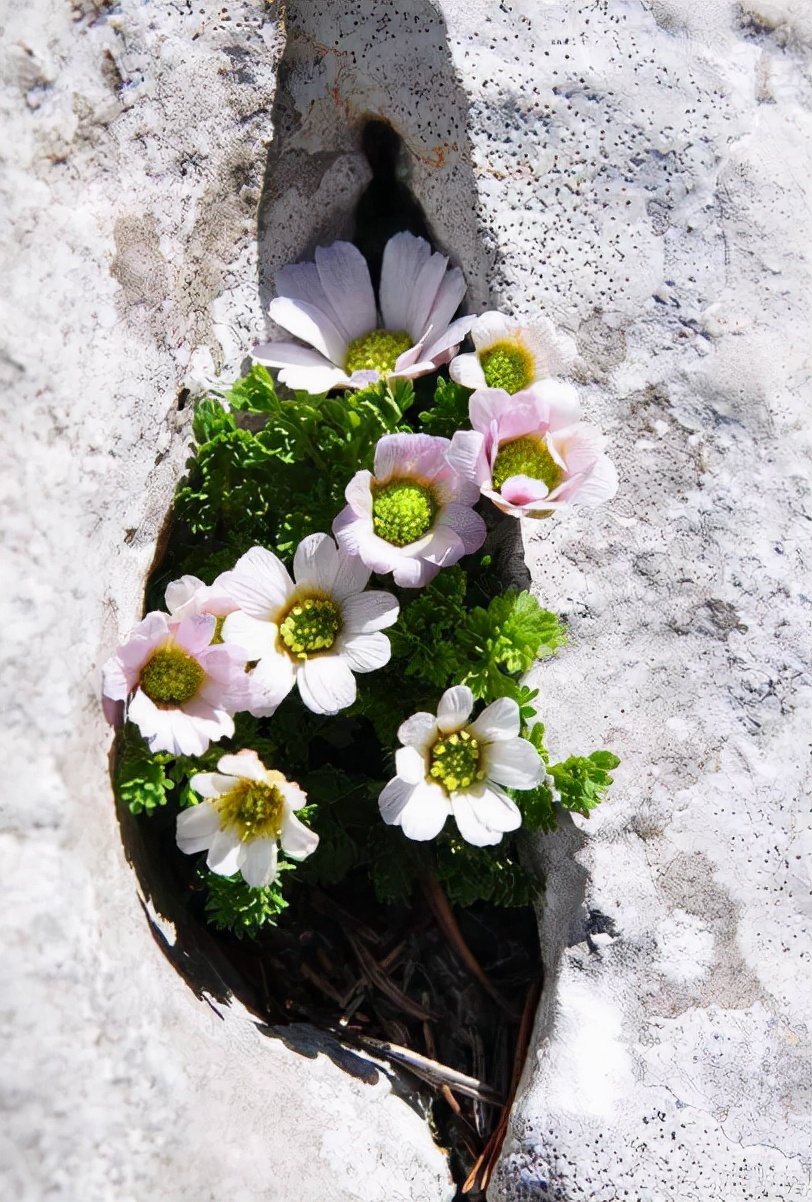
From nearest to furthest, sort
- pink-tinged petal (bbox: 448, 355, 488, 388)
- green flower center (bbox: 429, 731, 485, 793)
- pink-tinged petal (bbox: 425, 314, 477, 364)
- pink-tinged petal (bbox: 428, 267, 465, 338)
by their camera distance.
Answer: green flower center (bbox: 429, 731, 485, 793), pink-tinged petal (bbox: 448, 355, 488, 388), pink-tinged petal (bbox: 425, 314, 477, 364), pink-tinged petal (bbox: 428, 267, 465, 338)

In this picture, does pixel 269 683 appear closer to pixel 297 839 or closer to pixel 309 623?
pixel 309 623

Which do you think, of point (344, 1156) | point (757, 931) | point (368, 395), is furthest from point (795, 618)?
point (344, 1156)

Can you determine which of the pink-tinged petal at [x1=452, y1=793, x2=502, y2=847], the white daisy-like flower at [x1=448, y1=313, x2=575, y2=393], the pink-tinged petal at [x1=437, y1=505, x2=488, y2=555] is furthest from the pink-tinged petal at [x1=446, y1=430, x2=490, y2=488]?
the pink-tinged petal at [x1=452, y1=793, x2=502, y2=847]

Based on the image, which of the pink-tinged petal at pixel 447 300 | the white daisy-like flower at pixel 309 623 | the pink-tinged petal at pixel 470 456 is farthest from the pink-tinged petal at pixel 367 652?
the pink-tinged petal at pixel 447 300

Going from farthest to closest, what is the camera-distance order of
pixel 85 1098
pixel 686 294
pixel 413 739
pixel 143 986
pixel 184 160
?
pixel 686 294, pixel 184 160, pixel 413 739, pixel 143 986, pixel 85 1098

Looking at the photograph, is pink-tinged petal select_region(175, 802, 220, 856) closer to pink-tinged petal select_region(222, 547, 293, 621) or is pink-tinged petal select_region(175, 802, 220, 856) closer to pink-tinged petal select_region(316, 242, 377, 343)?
pink-tinged petal select_region(222, 547, 293, 621)

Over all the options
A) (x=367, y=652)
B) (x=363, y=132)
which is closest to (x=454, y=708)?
(x=367, y=652)

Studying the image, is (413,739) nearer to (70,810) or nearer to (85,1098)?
(70,810)
